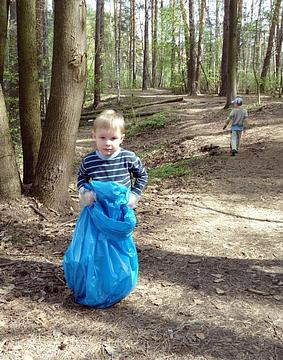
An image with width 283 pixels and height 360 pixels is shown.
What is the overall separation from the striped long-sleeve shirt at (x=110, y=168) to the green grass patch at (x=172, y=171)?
5.57 metres

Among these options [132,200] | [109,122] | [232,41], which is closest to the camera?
[109,122]

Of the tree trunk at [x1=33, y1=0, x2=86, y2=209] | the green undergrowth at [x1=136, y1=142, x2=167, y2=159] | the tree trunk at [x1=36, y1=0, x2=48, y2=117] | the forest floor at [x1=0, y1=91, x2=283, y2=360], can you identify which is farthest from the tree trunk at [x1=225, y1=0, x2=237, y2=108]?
the tree trunk at [x1=33, y1=0, x2=86, y2=209]

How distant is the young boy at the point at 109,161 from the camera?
336 centimetres

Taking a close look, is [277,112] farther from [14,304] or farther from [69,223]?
[14,304]

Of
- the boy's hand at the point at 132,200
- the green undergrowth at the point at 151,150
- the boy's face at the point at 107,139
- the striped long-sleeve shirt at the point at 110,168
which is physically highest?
the boy's face at the point at 107,139

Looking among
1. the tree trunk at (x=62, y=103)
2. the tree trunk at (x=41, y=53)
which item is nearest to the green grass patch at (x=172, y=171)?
the tree trunk at (x=62, y=103)

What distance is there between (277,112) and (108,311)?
12.5m

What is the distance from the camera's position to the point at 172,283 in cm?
417

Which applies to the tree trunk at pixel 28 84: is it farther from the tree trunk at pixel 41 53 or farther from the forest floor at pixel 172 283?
the tree trunk at pixel 41 53

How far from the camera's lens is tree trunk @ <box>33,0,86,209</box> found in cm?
545

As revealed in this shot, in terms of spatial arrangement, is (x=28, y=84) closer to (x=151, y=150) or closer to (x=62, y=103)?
(x=62, y=103)

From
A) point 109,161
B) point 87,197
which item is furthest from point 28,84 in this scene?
point 87,197

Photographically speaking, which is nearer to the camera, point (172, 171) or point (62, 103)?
point (62, 103)

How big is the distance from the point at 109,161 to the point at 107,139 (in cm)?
21
